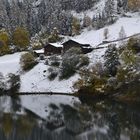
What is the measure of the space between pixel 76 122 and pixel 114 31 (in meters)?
97.2

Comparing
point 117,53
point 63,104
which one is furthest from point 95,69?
point 63,104

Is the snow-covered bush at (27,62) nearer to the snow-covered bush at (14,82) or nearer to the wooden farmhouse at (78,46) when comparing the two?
the snow-covered bush at (14,82)

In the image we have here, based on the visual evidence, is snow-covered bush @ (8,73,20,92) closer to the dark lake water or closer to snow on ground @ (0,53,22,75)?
snow on ground @ (0,53,22,75)

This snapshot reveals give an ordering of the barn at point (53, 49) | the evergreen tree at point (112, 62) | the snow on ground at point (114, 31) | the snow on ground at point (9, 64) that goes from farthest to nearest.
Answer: the snow on ground at point (114, 31), the barn at point (53, 49), the snow on ground at point (9, 64), the evergreen tree at point (112, 62)

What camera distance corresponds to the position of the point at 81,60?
14000cm

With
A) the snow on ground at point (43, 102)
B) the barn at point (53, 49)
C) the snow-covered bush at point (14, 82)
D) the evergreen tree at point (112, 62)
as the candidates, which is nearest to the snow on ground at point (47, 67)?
the snow-covered bush at point (14, 82)

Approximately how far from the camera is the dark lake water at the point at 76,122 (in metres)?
69.4

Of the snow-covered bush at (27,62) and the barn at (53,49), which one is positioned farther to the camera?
the barn at (53,49)

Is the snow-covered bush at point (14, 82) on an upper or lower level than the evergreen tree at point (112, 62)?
lower

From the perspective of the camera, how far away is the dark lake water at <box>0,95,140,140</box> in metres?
69.4

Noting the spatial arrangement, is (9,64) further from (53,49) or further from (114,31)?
(114,31)

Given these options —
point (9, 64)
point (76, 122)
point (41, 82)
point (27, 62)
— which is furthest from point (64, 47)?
point (76, 122)

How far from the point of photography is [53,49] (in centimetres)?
16725

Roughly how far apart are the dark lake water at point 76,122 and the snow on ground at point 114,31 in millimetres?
63283
